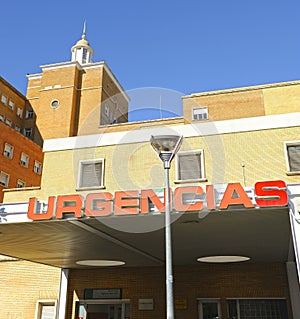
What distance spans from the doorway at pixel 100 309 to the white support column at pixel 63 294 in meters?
0.65

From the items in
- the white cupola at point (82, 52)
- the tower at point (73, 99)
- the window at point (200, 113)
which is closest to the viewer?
the window at point (200, 113)

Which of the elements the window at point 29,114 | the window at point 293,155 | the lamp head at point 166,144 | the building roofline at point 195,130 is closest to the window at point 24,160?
the window at point 29,114

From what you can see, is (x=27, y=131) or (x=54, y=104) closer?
(x=54, y=104)

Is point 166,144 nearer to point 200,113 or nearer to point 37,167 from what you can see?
point 200,113

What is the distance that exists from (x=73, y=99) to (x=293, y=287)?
116ft

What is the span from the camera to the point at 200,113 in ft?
80.7

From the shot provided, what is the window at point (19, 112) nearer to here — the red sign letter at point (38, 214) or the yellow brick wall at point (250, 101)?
the yellow brick wall at point (250, 101)

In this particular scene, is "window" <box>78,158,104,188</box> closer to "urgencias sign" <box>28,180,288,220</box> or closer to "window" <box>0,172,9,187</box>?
"urgencias sign" <box>28,180,288,220</box>

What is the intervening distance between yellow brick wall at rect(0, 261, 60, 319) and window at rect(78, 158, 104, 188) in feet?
15.0

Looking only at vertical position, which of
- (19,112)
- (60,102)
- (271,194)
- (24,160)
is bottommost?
(271,194)

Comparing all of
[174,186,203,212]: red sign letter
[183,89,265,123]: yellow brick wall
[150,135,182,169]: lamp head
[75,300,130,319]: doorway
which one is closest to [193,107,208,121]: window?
[183,89,265,123]: yellow brick wall

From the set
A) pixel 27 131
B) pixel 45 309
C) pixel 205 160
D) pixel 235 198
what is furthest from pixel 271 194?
pixel 27 131

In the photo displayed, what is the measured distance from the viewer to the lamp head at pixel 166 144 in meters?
8.48

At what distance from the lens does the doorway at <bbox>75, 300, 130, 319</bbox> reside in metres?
17.7
